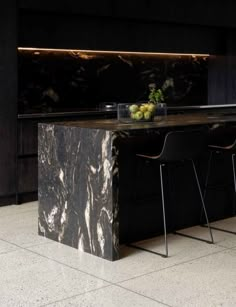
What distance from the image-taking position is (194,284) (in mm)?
3883

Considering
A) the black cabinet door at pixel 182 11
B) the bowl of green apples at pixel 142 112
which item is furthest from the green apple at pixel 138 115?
the black cabinet door at pixel 182 11

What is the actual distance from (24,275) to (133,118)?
5.34 ft

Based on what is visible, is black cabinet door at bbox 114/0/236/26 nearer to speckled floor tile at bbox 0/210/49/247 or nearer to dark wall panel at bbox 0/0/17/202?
dark wall panel at bbox 0/0/17/202

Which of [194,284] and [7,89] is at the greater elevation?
[7,89]

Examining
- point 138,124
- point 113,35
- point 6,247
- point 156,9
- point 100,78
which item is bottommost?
point 6,247

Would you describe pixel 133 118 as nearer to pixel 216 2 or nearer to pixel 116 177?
pixel 116 177

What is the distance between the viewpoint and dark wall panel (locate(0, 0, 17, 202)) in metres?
5.94

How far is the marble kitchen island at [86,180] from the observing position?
14.3 ft

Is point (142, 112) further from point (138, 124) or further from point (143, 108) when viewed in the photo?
point (138, 124)

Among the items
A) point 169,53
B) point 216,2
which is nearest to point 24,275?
point 169,53

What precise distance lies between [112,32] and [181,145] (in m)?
3.14

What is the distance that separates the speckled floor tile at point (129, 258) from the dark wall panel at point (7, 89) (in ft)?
5.01

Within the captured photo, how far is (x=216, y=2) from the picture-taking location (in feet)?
26.1

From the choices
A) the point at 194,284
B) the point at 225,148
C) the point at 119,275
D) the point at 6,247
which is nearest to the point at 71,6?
the point at 225,148
